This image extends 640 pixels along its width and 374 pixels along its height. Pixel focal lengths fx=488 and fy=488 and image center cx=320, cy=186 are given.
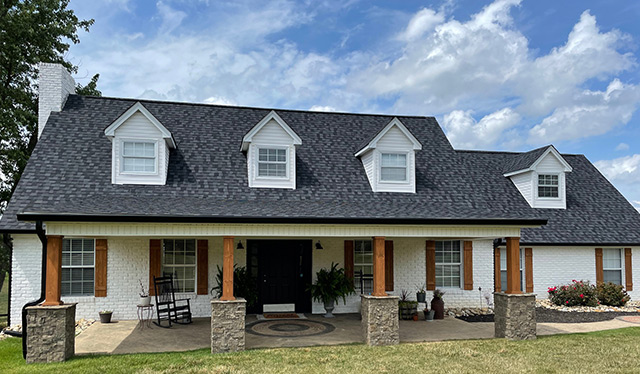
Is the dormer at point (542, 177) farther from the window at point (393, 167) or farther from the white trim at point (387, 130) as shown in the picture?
the window at point (393, 167)

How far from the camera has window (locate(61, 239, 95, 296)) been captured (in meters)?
13.9

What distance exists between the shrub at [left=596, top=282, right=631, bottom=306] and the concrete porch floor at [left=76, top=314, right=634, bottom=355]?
8.83ft

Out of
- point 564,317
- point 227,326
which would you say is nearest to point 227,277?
point 227,326

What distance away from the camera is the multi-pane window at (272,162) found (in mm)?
14023

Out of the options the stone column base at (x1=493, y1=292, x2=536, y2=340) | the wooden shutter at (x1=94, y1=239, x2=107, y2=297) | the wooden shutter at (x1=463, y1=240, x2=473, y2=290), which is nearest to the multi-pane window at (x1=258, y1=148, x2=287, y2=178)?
the wooden shutter at (x1=94, y1=239, x2=107, y2=297)

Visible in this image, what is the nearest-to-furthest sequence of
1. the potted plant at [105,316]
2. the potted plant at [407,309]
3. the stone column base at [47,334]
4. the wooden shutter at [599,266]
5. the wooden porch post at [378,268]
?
the stone column base at [47,334], the wooden porch post at [378,268], the potted plant at [105,316], the potted plant at [407,309], the wooden shutter at [599,266]

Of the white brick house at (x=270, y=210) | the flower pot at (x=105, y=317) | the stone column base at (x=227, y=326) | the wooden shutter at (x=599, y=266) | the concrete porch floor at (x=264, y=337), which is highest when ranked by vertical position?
the white brick house at (x=270, y=210)

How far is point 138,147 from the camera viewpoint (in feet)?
44.0

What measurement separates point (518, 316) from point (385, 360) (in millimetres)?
4032

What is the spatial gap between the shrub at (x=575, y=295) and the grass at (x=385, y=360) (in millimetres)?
5571

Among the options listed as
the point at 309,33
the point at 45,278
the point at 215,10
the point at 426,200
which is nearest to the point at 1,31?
the point at 215,10

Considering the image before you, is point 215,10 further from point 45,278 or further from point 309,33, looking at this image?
point 45,278

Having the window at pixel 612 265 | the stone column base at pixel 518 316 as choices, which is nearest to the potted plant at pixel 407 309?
the stone column base at pixel 518 316

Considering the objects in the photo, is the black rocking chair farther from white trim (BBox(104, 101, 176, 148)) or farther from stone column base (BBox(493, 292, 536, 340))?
stone column base (BBox(493, 292, 536, 340))
